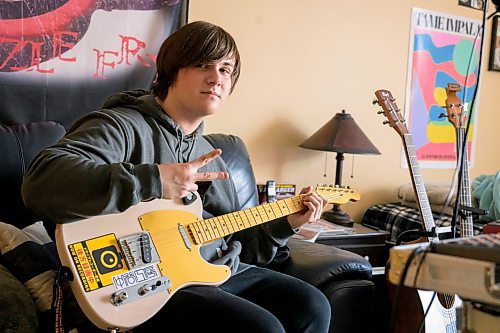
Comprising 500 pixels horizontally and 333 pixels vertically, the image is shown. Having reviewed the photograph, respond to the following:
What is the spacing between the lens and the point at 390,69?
2.63 m

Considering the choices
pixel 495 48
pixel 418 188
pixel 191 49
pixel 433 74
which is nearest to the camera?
pixel 191 49

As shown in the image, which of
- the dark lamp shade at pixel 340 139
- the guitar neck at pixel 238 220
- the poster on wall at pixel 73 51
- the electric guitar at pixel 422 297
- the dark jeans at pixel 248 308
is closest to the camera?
the dark jeans at pixel 248 308

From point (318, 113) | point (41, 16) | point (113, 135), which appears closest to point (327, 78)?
point (318, 113)

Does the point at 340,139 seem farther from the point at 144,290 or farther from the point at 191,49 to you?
the point at 144,290

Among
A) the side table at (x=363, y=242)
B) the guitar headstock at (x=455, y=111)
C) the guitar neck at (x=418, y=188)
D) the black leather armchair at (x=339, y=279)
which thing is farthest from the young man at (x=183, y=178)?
the guitar headstock at (x=455, y=111)

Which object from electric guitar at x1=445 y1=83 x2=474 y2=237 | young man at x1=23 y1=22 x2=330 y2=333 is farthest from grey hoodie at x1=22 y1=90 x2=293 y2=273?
electric guitar at x1=445 y1=83 x2=474 y2=237

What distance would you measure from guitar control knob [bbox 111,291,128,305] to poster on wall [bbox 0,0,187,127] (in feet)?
2.95

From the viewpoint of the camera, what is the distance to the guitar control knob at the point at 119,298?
1.14 metres

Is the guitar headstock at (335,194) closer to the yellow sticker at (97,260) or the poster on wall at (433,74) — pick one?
the yellow sticker at (97,260)

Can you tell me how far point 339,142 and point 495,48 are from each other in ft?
4.23

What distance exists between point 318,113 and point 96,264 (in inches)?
60.0

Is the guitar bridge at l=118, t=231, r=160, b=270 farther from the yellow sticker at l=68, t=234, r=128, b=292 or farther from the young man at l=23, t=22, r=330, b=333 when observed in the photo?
the young man at l=23, t=22, r=330, b=333

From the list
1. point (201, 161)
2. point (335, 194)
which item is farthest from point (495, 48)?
point (201, 161)

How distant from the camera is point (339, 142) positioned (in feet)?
7.23
